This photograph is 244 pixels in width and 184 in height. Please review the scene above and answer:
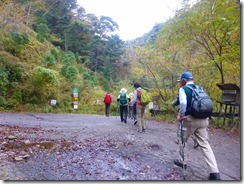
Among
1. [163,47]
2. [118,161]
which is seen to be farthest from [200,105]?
[163,47]

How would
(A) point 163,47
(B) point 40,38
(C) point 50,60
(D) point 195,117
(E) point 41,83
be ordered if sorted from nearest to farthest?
(D) point 195,117
(A) point 163,47
(E) point 41,83
(C) point 50,60
(B) point 40,38

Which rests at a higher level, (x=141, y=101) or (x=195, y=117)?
(x=141, y=101)

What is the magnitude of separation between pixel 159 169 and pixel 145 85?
291 centimetres

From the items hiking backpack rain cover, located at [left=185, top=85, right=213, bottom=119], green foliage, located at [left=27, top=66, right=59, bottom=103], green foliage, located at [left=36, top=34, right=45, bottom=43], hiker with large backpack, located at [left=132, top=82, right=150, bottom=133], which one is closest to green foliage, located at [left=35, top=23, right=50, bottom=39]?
green foliage, located at [left=27, top=66, right=59, bottom=103]

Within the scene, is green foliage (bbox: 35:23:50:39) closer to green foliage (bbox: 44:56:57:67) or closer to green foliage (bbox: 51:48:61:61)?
green foliage (bbox: 51:48:61:61)

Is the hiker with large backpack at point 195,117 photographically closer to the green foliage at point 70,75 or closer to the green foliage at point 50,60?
the green foliage at point 70,75

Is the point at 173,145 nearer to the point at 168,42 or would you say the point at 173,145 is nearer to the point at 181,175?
the point at 181,175

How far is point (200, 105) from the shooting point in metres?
2.29

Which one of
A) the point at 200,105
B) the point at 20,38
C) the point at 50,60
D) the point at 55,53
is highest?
the point at 20,38

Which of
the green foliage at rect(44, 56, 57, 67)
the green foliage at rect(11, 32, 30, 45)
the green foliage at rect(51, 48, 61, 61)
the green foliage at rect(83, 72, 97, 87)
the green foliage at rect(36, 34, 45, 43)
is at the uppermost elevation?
the green foliage at rect(36, 34, 45, 43)

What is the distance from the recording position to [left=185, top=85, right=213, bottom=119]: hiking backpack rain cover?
7.52ft

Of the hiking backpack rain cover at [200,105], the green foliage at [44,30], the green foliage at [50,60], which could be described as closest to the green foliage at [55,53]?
the green foliage at [50,60]

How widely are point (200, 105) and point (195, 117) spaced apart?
6.6 inches

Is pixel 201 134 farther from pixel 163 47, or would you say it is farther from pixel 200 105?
pixel 163 47
